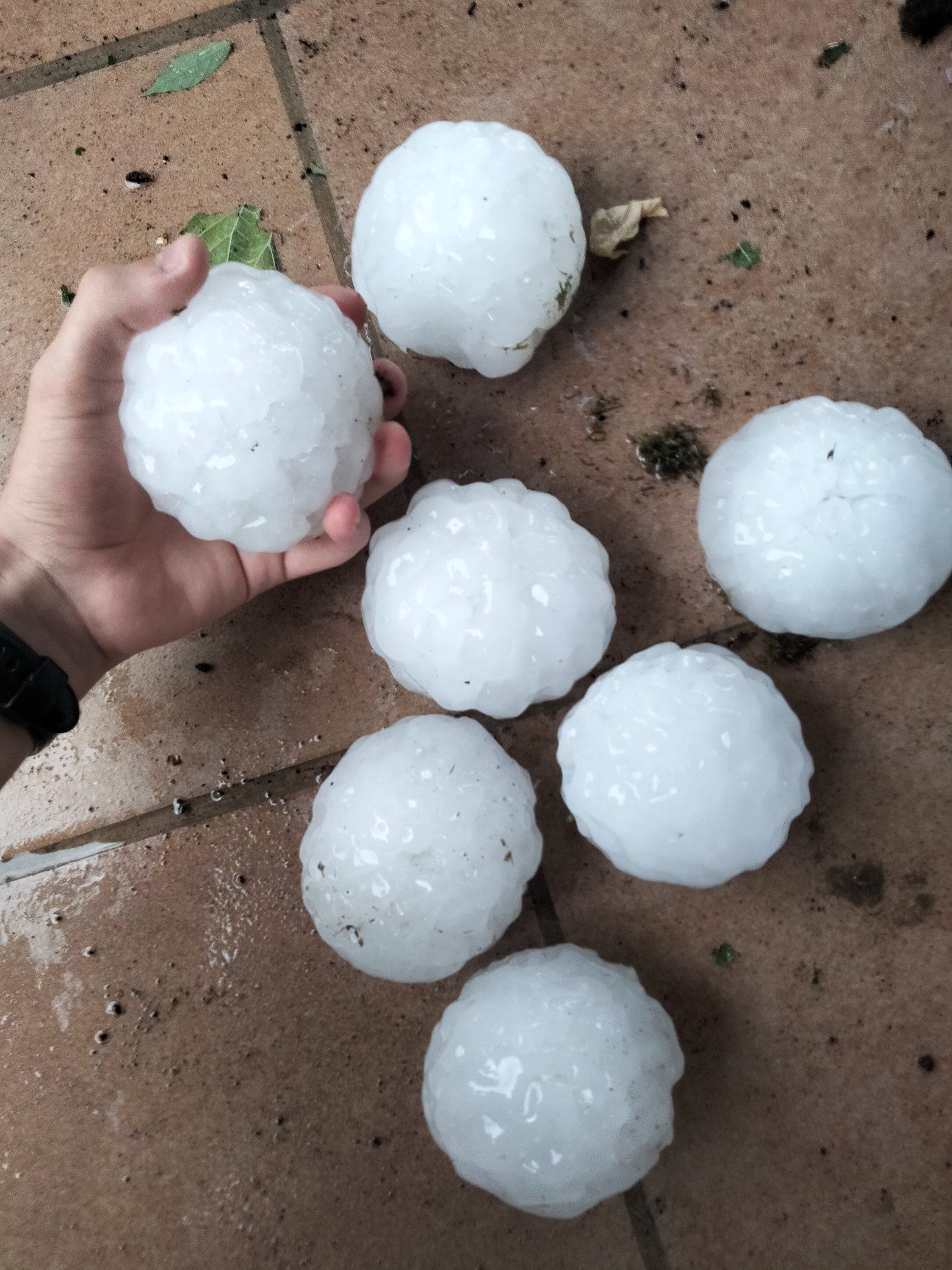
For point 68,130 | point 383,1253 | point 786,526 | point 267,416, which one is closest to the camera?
point 267,416

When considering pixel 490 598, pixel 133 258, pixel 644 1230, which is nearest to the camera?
pixel 490 598

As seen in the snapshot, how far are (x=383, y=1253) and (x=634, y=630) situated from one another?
29.6 inches

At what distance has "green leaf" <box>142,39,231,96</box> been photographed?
1141 mm

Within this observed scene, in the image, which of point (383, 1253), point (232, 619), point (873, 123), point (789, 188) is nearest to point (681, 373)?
point (789, 188)

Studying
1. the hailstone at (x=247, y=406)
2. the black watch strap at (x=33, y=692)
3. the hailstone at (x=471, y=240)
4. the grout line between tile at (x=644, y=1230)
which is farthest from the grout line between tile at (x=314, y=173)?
the grout line between tile at (x=644, y=1230)

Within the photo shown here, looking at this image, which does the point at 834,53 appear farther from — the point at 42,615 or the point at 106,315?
the point at 42,615

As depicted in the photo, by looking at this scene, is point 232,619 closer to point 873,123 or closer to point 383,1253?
point 383,1253

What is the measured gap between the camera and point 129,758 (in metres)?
1.13

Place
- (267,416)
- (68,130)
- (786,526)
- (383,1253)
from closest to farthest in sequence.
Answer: (267,416) < (786,526) < (383,1253) < (68,130)

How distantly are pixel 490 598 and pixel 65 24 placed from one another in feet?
3.06

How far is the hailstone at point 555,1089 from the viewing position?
0.89 m

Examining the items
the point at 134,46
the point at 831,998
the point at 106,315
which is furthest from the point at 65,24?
the point at 831,998

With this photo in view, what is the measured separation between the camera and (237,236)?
1.13 meters

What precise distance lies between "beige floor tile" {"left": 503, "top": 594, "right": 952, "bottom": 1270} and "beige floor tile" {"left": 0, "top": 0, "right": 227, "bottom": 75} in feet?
3.50
